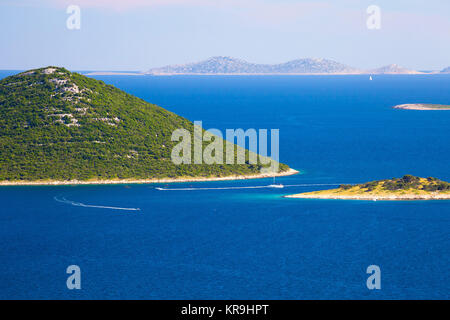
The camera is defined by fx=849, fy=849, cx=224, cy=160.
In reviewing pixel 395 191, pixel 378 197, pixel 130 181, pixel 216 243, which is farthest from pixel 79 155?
pixel 395 191

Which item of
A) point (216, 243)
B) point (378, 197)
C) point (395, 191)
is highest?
point (395, 191)

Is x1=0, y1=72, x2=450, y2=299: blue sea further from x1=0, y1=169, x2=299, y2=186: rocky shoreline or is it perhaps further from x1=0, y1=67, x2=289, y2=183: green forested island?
x1=0, y1=67, x2=289, y2=183: green forested island

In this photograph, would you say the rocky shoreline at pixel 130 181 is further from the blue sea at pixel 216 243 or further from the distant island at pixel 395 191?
the distant island at pixel 395 191

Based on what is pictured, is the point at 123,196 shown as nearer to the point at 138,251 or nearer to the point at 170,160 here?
the point at 170,160

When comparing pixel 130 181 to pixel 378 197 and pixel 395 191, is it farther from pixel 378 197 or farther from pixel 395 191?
pixel 395 191

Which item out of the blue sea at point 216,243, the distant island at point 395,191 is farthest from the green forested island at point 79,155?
the distant island at point 395,191
